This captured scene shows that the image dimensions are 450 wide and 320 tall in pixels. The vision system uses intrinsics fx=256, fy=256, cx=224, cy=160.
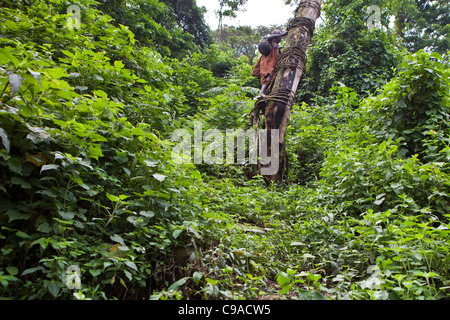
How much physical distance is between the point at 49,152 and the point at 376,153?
2.83 metres

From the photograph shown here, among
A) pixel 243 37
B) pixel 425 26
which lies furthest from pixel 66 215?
pixel 425 26

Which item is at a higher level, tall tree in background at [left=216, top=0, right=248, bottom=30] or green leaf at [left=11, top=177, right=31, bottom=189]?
tall tree in background at [left=216, top=0, right=248, bottom=30]

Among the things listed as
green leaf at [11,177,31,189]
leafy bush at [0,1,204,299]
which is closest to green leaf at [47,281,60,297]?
leafy bush at [0,1,204,299]

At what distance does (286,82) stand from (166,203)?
3494 millimetres

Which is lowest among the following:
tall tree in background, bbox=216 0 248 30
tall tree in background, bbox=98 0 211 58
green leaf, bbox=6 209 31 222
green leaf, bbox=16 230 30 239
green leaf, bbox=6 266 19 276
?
green leaf, bbox=6 266 19 276

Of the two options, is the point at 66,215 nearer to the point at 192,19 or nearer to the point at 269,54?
the point at 269,54

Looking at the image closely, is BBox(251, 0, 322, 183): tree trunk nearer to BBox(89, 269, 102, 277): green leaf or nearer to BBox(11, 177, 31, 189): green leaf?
BBox(89, 269, 102, 277): green leaf

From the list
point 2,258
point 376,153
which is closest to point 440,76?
point 376,153

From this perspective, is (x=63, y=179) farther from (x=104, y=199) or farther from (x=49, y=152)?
(x=104, y=199)

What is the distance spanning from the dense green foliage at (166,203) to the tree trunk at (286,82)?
0.72 m

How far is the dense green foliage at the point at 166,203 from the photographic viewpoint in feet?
4.43

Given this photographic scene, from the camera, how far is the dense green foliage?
4.43ft

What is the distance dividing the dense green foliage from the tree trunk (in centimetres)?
72

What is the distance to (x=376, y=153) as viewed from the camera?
8.70 ft
